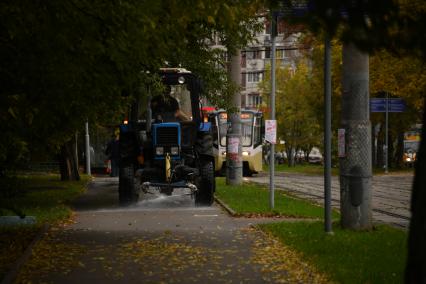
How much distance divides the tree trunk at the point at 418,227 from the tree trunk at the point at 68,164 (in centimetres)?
2745

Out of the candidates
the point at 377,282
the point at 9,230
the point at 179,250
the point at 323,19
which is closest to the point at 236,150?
the point at 9,230

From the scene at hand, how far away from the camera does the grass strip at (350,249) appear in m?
8.52

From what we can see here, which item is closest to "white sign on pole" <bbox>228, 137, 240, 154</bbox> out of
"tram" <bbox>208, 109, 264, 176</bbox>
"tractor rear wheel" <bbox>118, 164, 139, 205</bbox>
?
"tractor rear wheel" <bbox>118, 164, 139, 205</bbox>

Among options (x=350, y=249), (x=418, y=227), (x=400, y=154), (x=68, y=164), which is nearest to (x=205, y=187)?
(x=350, y=249)

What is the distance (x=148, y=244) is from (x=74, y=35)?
3197 millimetres

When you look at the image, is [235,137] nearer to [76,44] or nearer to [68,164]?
[68,164]

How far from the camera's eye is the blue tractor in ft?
61.7

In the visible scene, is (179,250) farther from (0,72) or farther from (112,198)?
(112,198)

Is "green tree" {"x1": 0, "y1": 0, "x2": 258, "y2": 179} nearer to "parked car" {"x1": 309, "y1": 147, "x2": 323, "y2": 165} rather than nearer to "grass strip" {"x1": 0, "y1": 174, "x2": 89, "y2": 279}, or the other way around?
"grass strip" {"x1": 0, "y1": 174, "x2": 89, "y2": 279}

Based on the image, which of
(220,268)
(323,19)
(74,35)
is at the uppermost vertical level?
(74,35)

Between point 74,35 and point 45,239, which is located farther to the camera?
point 45,239

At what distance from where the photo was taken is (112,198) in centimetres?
2183

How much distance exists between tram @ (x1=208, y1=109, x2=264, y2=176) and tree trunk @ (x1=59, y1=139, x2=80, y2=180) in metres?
8.70

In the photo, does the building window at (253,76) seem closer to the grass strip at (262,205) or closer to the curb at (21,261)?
the grass strip at (262,205)
